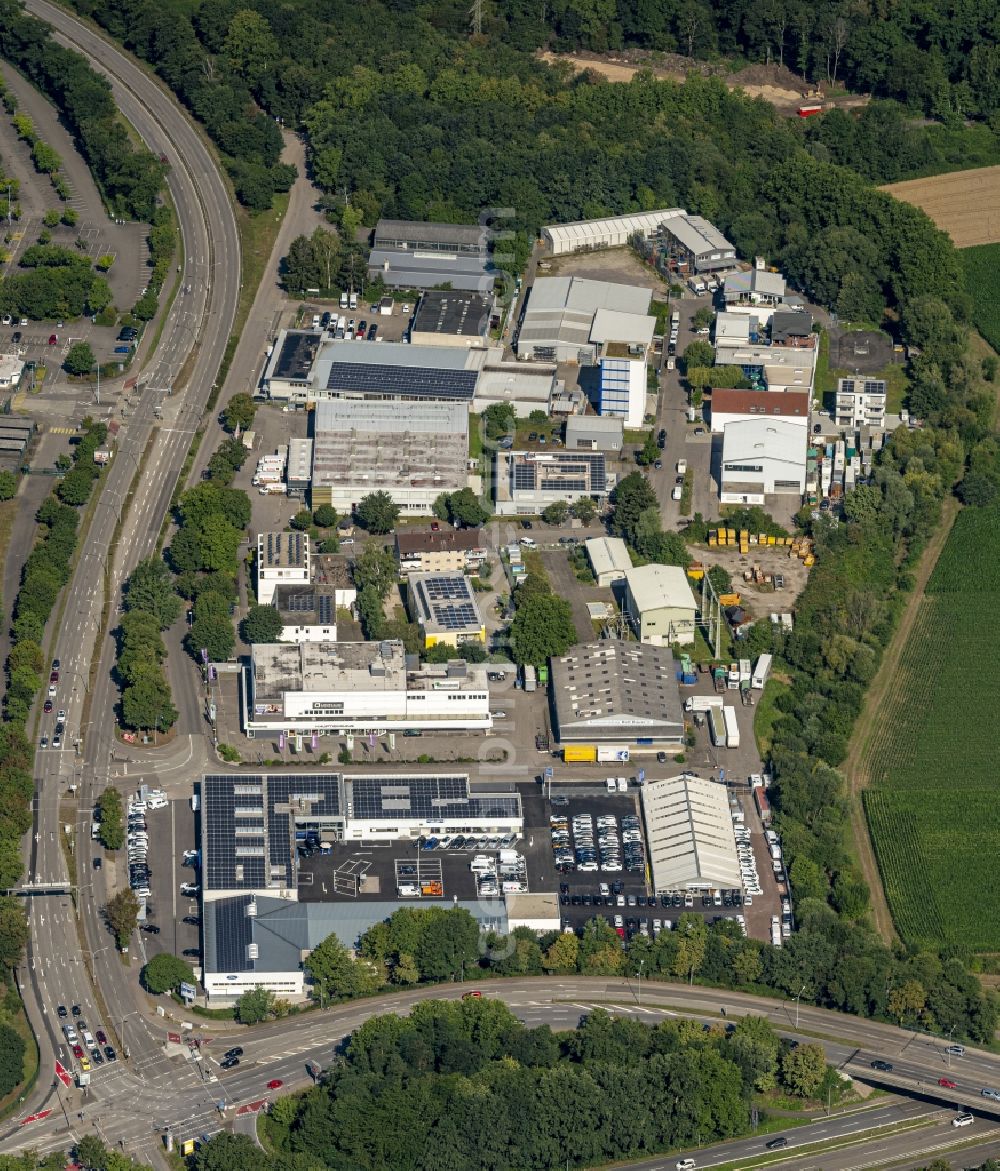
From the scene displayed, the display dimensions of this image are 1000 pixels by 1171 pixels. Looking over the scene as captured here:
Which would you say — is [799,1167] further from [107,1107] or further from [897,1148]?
[107,1107]

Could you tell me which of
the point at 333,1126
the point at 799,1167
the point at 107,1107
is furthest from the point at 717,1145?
the point at 107,1107

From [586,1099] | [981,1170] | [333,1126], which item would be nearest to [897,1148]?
[981,1170]

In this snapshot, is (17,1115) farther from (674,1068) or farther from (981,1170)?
(981,1170)

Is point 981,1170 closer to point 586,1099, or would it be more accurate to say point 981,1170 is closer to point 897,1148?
point 897,1148

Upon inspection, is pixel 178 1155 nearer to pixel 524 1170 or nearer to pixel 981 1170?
pixel 524 1170

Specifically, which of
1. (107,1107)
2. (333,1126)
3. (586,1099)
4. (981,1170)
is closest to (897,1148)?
(981,1170)

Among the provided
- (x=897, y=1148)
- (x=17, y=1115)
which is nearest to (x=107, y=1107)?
(x=17, y=1115)
